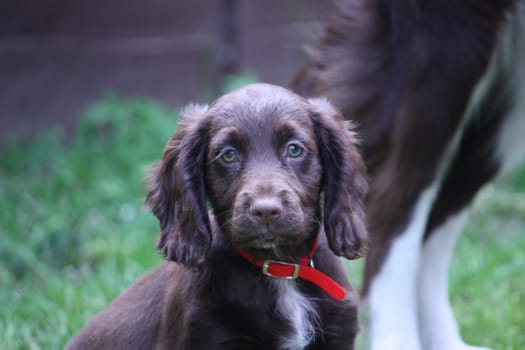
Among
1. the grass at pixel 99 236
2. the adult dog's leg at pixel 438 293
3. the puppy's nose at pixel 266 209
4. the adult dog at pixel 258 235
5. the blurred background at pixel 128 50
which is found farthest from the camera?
the blurred background at pixel 128 50

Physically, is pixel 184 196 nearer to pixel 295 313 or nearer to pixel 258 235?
pixel 258 235

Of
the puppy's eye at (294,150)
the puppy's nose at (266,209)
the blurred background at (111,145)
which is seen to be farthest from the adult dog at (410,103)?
the puppy's nose at (266,209)

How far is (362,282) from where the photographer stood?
3.70 meters

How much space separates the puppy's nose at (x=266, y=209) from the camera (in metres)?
2.46

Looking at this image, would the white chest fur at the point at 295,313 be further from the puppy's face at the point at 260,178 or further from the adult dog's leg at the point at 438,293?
the adult dog's leg at the point at 438,293

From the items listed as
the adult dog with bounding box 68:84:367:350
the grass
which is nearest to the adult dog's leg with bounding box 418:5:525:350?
the grass

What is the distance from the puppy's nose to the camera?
2.46 meters

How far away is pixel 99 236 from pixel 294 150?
260 cm

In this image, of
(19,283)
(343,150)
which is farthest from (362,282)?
(19,283)

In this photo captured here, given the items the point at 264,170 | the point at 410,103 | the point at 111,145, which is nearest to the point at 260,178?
the point at 264,170

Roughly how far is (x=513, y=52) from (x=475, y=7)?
40cm

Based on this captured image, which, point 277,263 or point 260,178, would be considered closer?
point 260,178

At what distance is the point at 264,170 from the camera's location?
257 centimetres

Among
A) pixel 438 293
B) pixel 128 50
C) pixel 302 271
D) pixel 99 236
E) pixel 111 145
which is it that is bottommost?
pixel 438 293
